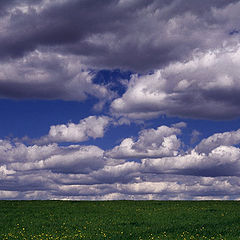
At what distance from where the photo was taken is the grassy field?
26.3m

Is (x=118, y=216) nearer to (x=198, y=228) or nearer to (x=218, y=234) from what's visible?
(x=198, y=228)

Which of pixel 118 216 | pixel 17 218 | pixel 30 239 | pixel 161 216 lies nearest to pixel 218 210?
pixel 161 216

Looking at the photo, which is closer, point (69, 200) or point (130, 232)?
point (130, 232)

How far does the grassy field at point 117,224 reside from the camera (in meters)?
26.3

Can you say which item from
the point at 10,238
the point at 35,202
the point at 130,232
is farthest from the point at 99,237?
the point at 35,202

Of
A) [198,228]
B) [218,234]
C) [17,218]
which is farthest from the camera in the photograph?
[17,218]

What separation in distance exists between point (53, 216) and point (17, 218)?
330 cm

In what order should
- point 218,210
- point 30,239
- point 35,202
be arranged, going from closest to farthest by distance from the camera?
point 30,239
point 218,210
point 35,202

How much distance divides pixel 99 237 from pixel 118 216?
11.7 metres

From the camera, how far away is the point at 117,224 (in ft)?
104

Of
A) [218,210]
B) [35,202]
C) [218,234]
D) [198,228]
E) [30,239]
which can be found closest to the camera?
[30,239]

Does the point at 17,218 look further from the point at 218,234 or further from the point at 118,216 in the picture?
the point at 218,234

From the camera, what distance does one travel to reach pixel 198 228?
29.6m

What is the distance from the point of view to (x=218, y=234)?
26.6 m
